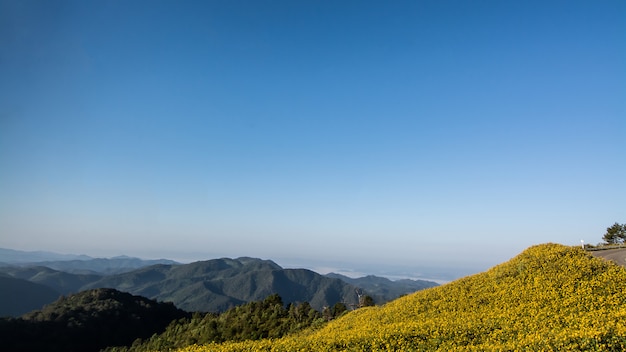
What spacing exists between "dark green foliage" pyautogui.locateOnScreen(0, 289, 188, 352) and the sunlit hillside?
128 m

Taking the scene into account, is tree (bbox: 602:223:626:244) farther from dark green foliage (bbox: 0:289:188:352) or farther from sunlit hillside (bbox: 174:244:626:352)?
dark green foliage (bbox: 0:289:188:352)

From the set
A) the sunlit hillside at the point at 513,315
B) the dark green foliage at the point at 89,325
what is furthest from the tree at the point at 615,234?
the dark green foliage at the point at 89,325

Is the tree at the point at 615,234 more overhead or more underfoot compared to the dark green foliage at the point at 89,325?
more overhead

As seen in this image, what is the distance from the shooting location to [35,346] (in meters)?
106

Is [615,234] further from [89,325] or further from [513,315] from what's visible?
[89,325]

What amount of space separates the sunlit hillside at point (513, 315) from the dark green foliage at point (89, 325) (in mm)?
128056

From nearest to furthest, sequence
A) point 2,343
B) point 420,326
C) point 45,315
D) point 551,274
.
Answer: point 420,326
point 551,274
point 2,343
point 45,315

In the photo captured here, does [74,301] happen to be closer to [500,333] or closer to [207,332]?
[207,332]

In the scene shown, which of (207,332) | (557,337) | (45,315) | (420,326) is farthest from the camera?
(45,315)

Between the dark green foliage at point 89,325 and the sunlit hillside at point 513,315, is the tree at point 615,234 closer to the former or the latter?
the sunlit hillside at point 513,315

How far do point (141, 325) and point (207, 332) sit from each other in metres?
95.3

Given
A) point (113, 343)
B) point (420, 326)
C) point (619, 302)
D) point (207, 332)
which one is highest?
point (619, 302)

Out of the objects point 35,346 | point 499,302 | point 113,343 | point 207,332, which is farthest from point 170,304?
point 499,302

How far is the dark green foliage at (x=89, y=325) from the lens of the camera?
108 metres
